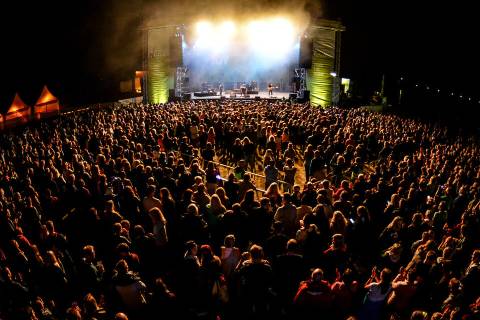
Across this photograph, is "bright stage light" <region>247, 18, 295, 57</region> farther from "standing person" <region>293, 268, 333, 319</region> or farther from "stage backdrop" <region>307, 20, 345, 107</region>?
"standing person" <region>293, 268, 333, 319</region>

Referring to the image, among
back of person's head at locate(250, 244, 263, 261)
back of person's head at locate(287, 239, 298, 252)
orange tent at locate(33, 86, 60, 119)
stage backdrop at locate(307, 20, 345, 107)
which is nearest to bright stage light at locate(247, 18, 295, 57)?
stage backdrop at locate(307, 20, 345, 107)

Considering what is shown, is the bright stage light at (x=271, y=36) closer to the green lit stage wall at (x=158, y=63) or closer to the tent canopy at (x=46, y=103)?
the green lit stage wall at (x=158, y=63)

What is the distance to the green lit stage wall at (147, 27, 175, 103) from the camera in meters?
27.8

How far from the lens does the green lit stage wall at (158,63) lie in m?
27.8

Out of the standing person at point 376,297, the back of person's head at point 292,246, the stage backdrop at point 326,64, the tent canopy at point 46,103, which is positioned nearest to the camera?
the standing person at point 376,297

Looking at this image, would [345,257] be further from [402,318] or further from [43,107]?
[43,107]

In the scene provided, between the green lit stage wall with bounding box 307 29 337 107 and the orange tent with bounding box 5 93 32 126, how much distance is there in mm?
17983

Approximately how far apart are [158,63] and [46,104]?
8.50 meters

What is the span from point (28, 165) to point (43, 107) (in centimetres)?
2090

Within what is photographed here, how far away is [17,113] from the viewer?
2605 centimetres

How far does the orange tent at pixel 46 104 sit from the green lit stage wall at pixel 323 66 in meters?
17.2

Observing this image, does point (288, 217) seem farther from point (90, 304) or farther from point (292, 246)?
point (90, 304)

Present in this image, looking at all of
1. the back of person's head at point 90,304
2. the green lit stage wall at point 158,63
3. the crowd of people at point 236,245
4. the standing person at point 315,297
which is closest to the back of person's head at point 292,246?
the crowd of people at point 236,245

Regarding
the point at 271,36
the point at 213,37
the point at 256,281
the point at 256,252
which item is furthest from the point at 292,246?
the point at 213,37
